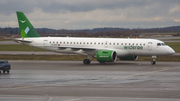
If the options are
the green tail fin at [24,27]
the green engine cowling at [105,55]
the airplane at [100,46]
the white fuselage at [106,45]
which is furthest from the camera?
the green tail fin at [24,27]

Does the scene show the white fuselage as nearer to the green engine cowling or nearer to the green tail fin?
the green tail fin

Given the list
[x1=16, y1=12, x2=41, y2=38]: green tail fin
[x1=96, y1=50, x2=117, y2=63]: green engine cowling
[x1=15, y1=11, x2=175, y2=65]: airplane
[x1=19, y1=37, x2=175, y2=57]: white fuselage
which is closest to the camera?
[x1=96, y1=50, x2=117, y2=63]: green engine cowling

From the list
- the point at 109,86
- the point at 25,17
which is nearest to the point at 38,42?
the point at 25,17

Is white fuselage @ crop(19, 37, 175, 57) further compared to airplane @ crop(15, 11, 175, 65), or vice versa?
white fuselage @ crop(19, 37, 175, 57)

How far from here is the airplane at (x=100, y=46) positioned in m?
35.5

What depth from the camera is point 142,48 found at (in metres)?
36.0

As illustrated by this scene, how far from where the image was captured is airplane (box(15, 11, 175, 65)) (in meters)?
35.5

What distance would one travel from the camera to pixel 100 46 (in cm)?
3812

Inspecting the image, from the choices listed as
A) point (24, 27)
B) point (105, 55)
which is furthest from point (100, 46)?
point (24, 27)

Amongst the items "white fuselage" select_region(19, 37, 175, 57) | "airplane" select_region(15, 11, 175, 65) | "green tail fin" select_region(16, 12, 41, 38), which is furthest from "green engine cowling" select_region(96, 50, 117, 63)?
"green tail fin" select_region(16, 12, 41, 38)

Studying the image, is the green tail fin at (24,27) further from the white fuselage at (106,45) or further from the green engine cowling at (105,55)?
the green engine cowling at (105,55)

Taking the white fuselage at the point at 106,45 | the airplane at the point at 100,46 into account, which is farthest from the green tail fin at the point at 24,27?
the white fuselage at the point at 106,45

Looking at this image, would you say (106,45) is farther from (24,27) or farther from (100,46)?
(24,27)

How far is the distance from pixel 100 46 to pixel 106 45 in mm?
828
